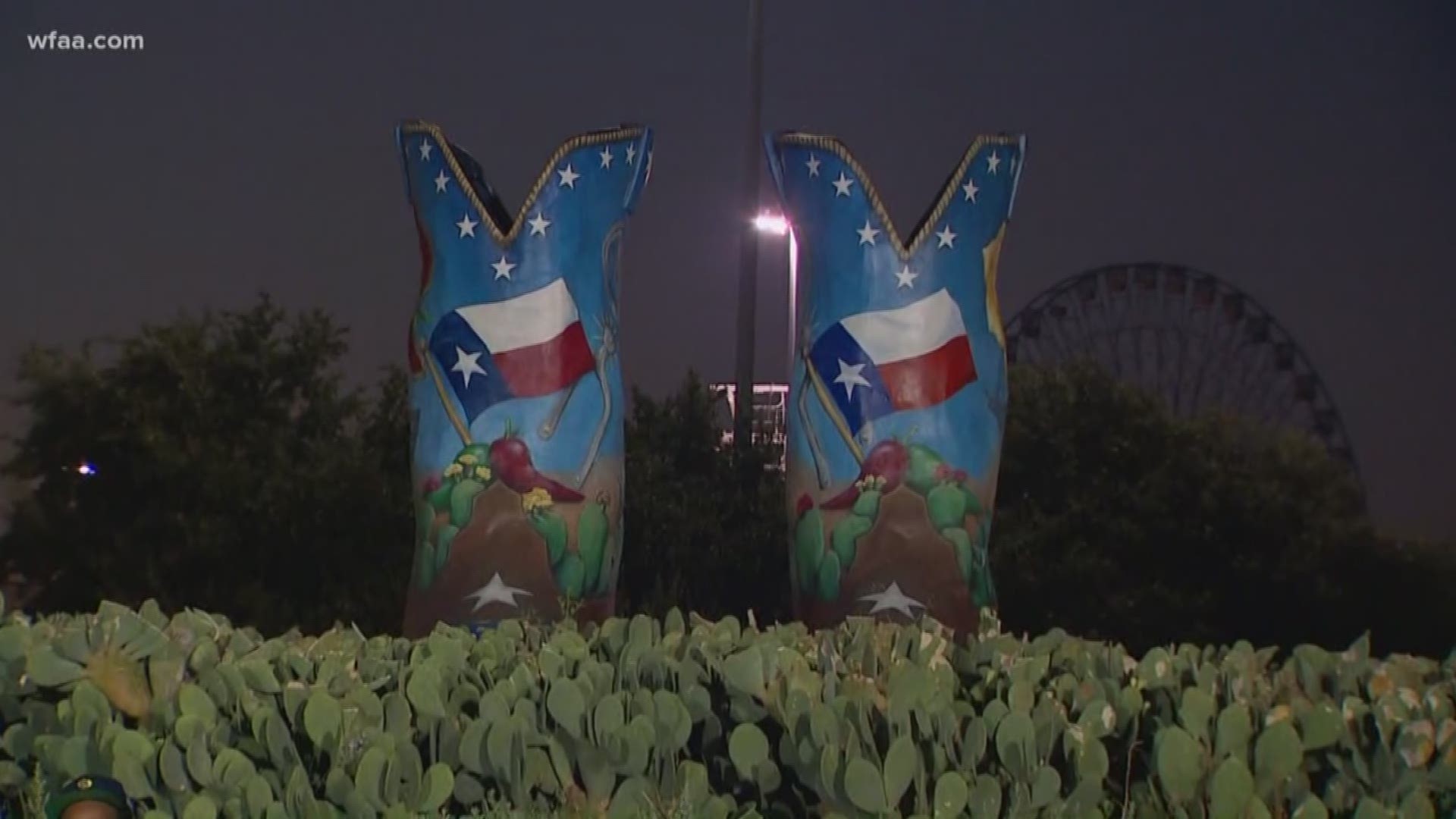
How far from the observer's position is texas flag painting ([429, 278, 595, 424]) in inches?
248

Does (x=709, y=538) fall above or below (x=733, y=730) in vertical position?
above

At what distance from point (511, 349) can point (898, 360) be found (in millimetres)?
1563

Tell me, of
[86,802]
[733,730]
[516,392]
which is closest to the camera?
[86,802]

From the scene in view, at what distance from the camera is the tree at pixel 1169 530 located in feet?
32.4

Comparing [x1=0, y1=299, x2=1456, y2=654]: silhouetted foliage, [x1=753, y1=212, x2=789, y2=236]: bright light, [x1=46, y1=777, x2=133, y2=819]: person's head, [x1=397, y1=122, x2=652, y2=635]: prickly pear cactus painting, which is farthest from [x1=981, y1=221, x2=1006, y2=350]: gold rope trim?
[x1=46, y1=777, x2=133, y2=819]: person's head

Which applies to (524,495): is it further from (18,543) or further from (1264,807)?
→ (18,543)

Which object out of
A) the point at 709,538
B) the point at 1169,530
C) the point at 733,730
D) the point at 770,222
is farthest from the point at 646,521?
the point at 733,730

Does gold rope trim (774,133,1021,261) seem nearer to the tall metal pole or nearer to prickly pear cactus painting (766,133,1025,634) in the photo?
prickly pear cactus painting (766,133,1025,634)

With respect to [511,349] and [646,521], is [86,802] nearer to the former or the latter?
[511,349]

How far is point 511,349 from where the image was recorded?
6305 millimetres

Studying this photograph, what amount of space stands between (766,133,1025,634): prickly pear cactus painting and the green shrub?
2.44 metres

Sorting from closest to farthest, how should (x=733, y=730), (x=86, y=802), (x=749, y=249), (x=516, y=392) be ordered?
(x=86, y=802)
(x=733, y=730)
(x=516, y=392)
(x=749, y=249)

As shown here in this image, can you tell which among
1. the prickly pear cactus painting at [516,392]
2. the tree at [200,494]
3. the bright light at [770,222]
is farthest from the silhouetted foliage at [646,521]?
the prickly pear cactus painting at [516,392]

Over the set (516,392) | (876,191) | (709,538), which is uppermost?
→ (876,191)
